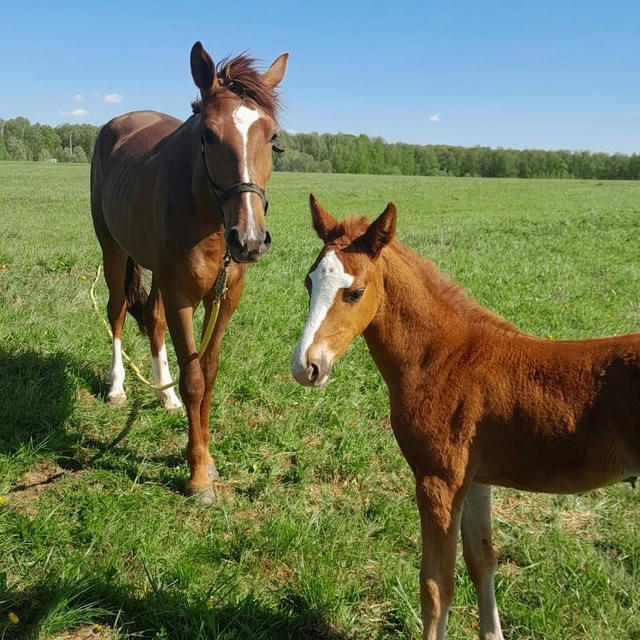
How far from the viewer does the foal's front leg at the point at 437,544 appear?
232 cm

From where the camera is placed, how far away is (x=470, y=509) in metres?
2.66

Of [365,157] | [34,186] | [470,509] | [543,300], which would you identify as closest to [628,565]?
[470,509]

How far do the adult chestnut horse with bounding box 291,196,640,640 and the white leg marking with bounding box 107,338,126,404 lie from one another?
3016mm

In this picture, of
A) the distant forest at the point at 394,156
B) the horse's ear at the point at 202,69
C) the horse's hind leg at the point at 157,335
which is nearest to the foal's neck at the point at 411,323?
the horse's ear at the point at 202,69

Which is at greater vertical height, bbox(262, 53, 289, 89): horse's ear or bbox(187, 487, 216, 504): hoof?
bbox(262, 53, 289, 89): horse's ear

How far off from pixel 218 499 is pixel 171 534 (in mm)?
479

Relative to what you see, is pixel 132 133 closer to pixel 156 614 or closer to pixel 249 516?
pixel 249 516

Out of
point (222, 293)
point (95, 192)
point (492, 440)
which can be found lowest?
point (492, 440)

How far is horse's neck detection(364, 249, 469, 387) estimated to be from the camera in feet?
8.61

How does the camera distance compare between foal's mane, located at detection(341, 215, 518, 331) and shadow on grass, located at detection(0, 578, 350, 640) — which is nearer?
shadow on grass, located at detection(0, 578, 350, 640)

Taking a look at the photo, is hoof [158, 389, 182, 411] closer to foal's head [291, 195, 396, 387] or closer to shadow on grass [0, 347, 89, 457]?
shadow on grass [0, 347, 89, 457]

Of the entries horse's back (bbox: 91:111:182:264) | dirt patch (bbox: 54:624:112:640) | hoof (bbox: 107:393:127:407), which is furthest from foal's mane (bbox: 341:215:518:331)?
hoof (bbox: 107:393:127:407)

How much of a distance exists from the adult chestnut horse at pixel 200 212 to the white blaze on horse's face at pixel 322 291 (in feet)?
2.92

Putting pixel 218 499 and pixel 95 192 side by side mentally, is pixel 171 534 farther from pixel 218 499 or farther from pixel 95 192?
pixel 95 192
